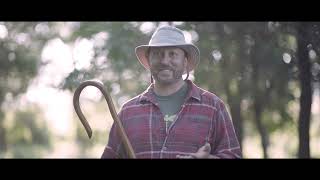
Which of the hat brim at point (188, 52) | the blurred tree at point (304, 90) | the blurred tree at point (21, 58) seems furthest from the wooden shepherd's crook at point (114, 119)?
the blurred tree at point (21, 58)

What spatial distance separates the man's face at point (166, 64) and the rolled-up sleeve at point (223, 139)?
21 centimetres

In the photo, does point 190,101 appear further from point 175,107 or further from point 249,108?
point 249,108

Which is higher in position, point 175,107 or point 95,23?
point 95,23

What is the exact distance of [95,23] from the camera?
432 centimetres

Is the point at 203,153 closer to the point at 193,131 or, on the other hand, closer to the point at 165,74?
the point at 193,131

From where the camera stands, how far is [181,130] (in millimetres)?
2129

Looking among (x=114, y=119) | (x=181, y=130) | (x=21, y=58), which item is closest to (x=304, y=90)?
(x=181, y=130)

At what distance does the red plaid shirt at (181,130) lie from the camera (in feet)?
6.94

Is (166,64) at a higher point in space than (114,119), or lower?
higher

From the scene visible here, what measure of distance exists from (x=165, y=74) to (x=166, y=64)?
0.04m

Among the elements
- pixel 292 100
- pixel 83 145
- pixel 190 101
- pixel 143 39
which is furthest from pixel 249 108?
pixel 83 145
